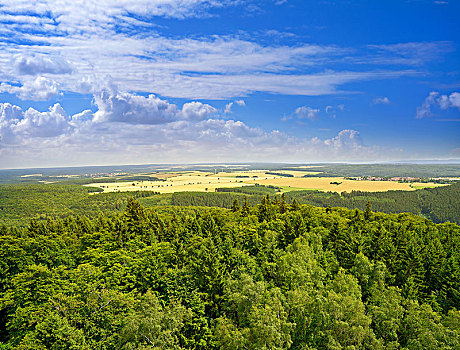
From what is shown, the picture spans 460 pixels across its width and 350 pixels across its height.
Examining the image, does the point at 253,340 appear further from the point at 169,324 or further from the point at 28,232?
the point at 28,232

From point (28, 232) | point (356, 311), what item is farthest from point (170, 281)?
point (28, 232)

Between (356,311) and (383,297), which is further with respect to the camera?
(383,297)

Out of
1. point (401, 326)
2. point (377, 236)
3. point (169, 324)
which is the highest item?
point (377, 236)

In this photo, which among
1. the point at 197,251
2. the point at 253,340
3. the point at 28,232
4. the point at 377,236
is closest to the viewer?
the point at 253,340

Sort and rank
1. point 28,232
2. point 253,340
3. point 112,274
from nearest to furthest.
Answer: point 253,340 < point 112,274 < point 28,232

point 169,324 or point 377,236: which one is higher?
point 377,236

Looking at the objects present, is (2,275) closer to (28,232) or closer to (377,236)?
(28,232)
